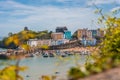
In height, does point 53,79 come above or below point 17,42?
below

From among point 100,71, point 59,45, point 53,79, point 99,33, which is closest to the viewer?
point 100,71

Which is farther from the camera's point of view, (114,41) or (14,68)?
(114,41)

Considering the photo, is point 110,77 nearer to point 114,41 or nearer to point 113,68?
point 113,68

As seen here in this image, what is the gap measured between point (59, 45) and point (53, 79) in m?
148

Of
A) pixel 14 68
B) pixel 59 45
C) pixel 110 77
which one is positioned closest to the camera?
pixel 110 77

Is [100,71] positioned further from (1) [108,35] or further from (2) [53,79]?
(1) [108,35]

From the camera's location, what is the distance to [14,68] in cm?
235

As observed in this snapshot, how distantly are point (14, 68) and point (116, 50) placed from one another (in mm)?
2411

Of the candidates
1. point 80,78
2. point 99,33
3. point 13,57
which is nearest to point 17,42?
point 13,57

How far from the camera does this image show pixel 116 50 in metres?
4.55

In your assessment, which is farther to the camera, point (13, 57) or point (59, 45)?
point (59, 45)

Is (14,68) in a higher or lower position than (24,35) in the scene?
lower

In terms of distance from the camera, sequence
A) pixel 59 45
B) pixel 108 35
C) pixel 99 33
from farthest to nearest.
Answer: pixel 59 45
pixel 99 33
pixel 108 35

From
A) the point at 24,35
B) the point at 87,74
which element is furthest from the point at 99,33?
the point at 87,74
